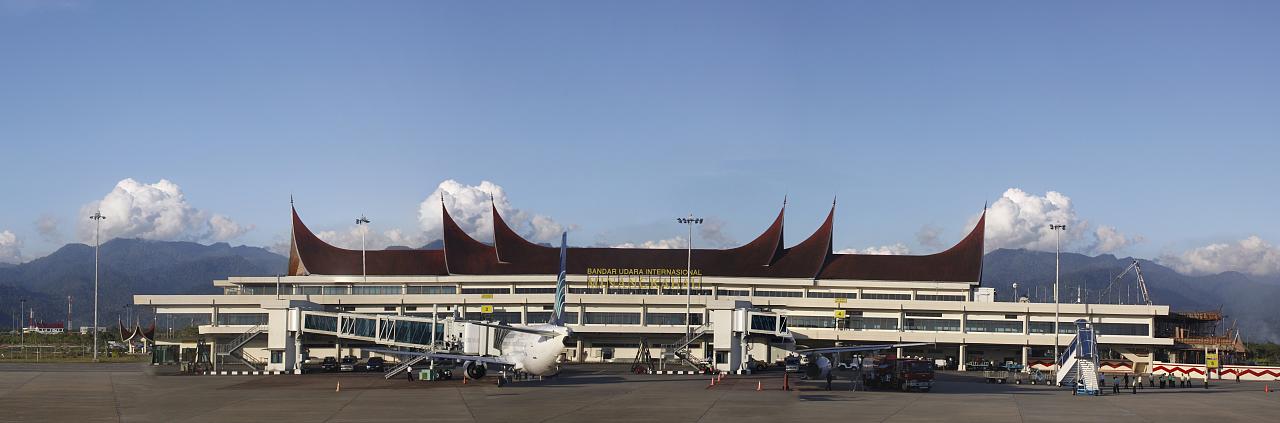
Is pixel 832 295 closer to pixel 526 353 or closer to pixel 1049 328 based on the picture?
pixel 1049 328

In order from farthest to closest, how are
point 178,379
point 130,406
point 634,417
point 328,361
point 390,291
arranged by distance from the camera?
point 390,291, point 328,361, point 178,379, point 130,406, point 634,417

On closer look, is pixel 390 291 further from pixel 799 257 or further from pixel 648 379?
pixel 648 379

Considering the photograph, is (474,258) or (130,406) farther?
(474,258)

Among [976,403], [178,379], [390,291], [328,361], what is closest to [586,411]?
[976,403]

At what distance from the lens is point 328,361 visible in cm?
8294

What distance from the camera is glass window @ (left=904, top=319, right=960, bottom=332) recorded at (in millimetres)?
106188

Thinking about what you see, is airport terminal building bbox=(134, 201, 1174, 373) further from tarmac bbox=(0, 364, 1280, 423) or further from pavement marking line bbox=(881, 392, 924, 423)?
pavement marking line bbox=(881, 392, 924, 423)

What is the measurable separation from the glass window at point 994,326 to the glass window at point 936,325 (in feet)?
3.36

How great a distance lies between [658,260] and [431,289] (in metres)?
24.7

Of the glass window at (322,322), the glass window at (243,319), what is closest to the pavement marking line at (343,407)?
the glass window at (322,322)

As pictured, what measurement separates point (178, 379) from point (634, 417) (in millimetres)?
38007

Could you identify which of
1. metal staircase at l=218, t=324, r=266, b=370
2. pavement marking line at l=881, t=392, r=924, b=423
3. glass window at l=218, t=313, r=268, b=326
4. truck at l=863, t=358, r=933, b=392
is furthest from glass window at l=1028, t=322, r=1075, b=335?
glass window at l=218, t=313, r=268, b=326

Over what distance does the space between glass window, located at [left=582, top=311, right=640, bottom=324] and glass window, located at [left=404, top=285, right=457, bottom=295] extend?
66.5 ft

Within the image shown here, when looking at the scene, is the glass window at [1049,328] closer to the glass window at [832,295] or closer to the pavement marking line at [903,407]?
the glass window at [832,295]
